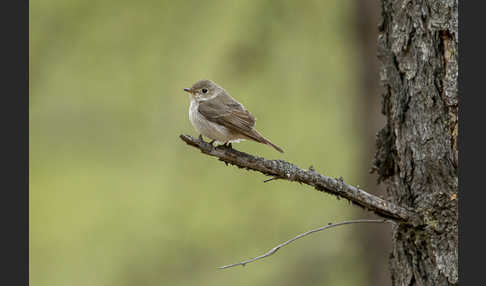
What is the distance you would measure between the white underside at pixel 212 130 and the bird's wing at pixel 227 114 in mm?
32

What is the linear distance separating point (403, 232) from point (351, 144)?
3595 mm

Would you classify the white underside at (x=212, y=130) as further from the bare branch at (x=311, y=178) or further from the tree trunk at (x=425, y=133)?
the tree trunk at (x=425, y=133)

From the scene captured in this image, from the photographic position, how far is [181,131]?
23.7 feet

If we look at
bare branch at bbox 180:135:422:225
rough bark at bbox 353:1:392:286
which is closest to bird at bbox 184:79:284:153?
bare branch at bbox 180:135:422:225

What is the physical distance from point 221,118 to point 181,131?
104 inches

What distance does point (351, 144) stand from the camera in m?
7.50

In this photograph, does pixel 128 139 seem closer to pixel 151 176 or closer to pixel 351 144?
pixel 151 176

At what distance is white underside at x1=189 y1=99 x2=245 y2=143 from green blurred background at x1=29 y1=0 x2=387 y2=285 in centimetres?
161

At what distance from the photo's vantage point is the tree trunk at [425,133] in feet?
12.3

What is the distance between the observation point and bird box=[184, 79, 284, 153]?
4496 millimetres

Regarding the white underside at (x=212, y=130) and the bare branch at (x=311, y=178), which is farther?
the white underside at (x=212, y=130)

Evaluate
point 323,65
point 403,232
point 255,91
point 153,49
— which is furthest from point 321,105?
point 403,232

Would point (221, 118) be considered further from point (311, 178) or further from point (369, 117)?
point (369, 117)

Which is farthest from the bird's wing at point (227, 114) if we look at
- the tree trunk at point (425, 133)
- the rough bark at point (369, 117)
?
the rough bark at point (369, 117)
